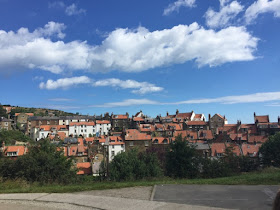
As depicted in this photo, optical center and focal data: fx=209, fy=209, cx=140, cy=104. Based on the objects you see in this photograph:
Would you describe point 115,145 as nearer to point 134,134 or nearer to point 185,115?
point 134,134

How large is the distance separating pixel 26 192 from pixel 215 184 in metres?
8.14

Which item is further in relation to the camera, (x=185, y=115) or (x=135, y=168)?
(x=185, y=115)

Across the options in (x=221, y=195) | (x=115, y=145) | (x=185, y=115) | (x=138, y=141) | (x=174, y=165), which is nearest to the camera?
(x=221, y=195)

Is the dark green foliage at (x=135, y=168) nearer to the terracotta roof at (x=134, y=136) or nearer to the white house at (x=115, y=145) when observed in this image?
the white house at (x=115, y=145)

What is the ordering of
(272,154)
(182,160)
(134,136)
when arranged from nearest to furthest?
(182,160), (272,154), (134,136)

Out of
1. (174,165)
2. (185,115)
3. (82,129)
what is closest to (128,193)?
(174,165)

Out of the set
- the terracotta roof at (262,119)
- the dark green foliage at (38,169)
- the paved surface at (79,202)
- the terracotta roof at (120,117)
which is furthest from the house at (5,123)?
the terracotta roof at (262,119)

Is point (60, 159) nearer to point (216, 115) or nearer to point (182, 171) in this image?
point (182, 171)

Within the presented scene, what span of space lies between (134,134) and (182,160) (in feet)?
105

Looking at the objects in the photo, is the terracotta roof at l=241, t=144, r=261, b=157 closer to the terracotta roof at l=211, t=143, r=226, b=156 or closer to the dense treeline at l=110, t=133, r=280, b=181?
the terracotta roof at l=211, t=143, r=226, b=156

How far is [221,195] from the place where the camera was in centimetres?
768

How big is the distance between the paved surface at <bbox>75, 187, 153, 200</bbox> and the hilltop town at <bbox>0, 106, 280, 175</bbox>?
52.8ft

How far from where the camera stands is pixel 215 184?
9477 mm

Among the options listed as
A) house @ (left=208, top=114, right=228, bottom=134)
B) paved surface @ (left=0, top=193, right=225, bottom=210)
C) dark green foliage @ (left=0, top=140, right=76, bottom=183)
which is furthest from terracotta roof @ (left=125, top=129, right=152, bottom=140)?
paved surface @ (left=0, top=193, right=225, bottom=210)
